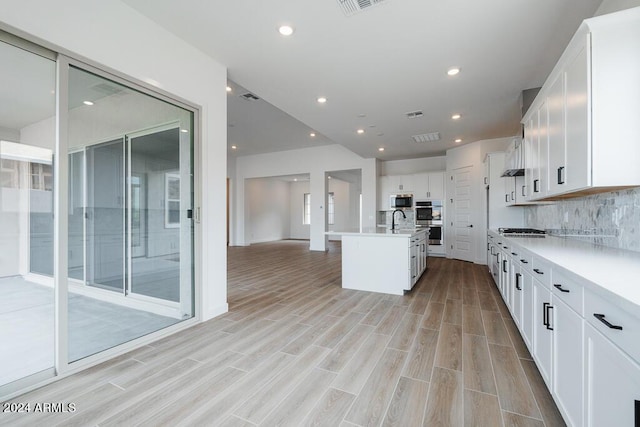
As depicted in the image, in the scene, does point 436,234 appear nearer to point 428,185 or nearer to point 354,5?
point 428,185

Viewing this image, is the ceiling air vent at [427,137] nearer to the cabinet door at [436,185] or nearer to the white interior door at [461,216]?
the white interior door at [461,216]

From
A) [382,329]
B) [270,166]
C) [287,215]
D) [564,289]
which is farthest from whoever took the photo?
[287,215]

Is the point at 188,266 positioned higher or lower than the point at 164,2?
lower

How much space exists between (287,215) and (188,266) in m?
10.4

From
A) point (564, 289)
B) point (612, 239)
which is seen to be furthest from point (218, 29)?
point (612, 239)

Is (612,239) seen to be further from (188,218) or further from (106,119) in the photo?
(106,119)

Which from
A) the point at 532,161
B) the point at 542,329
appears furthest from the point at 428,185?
the point at 542,329

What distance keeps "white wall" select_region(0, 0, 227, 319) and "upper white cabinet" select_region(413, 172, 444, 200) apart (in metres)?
Result: 6.35

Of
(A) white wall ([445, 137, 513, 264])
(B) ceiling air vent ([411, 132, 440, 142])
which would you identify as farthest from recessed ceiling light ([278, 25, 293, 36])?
(A) white wall ([445, 137, 513, 264])

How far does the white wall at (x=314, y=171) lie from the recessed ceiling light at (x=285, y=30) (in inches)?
242

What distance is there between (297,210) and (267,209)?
187 cm

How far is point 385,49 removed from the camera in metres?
3.00

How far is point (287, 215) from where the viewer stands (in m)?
13.4

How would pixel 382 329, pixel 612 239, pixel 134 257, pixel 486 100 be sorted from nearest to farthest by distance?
pixel 612 239 → pixel 134 257 → pixel 382 329 → pixel 486 100
